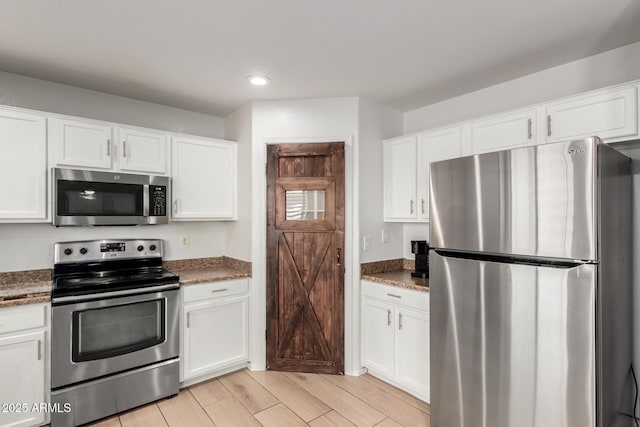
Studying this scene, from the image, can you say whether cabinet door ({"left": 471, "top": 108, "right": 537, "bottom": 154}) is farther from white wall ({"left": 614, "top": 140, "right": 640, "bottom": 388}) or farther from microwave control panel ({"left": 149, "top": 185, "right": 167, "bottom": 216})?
microwave control panel ({"left": 149, "top": 185, "right": 167, "bottom": 216})

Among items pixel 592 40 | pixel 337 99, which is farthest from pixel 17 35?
pixel 592 40

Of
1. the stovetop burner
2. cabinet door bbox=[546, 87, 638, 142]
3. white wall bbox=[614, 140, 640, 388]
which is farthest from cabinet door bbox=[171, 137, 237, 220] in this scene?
white wall bbox=[614, 140, 640, 388]

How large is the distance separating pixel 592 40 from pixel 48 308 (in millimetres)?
3782

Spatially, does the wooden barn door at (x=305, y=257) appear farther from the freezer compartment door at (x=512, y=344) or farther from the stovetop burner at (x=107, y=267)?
the freezer compartment door at (x=512, y=344)

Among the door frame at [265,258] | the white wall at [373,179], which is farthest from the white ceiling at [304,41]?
the door frame at [265,258]

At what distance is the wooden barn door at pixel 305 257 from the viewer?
297cm

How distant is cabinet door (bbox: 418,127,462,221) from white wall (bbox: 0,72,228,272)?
2.05 metres

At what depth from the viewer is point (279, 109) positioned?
3.08 meters

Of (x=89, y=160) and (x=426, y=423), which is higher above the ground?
(x=89, y=160)

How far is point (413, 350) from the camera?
2.59 m

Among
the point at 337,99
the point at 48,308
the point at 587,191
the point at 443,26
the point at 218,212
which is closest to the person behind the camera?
the point at 587,191

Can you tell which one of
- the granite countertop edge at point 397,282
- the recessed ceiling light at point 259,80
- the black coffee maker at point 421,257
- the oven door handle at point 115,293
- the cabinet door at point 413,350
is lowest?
the cabinet door at point 413,350

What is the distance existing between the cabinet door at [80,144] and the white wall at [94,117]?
395mm

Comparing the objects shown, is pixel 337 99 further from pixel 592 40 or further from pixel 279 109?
pixel 592 40
